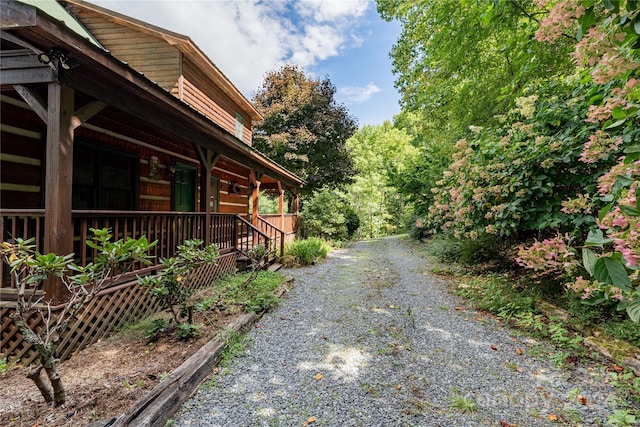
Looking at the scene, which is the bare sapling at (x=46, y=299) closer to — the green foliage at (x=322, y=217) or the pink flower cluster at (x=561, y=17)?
the pink flower cluster at (x=561, y=17)

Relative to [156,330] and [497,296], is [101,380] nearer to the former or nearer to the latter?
[156,330]

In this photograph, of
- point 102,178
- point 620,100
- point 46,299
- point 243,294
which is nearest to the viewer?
point 620,100

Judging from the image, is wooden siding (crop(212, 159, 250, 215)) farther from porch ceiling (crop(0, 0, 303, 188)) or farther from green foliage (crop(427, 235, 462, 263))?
green foliage (crop(427, 235, 462, 263))

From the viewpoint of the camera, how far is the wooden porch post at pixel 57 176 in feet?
9.53

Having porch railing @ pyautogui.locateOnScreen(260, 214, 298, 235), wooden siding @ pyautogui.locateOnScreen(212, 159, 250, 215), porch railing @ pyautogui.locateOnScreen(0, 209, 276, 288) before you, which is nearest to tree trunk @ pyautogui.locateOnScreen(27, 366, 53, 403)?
porch railing @ pyautogui.locateOnScreen(0, 209, 276, 288)

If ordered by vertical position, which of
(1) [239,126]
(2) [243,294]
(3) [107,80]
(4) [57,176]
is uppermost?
(1) [239,126]

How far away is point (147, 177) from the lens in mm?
6309

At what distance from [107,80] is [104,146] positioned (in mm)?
2204

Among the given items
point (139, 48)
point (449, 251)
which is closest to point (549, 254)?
point (449, 251)

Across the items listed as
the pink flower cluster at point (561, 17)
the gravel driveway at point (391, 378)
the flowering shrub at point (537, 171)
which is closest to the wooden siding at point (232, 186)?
the gravel driveway at point (391, 378)

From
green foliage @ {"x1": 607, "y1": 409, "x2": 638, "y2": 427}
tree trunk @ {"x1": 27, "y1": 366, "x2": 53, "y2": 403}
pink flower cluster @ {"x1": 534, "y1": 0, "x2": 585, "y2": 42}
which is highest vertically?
pink flower cluster @ {"x1": 534, "y1": 0, "x2": 585, "y2": 42}

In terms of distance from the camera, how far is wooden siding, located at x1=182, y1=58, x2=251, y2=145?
8164mm

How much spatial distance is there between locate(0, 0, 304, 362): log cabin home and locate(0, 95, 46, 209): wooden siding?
1 cm

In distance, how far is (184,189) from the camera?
7.80m
